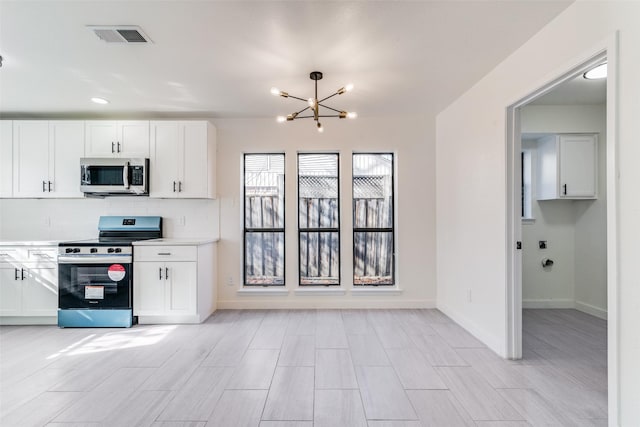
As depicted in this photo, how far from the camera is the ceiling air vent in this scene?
2104mm

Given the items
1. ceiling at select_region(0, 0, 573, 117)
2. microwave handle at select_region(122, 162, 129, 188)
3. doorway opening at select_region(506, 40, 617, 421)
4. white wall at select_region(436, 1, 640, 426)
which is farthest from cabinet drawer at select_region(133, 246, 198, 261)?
doorway opening at select_region(506, 40, 617, 421)

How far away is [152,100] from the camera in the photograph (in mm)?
3461

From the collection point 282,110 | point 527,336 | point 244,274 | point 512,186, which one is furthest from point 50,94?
point 527,336

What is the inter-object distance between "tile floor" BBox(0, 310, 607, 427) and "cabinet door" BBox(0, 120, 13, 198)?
5.48 ft

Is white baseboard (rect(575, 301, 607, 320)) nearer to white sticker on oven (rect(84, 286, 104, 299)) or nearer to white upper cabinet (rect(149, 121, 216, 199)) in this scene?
white upper cabinet (rect(149, 121, 216, 199))

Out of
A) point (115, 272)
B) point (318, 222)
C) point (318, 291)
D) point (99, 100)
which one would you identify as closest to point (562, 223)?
point (318, 222)

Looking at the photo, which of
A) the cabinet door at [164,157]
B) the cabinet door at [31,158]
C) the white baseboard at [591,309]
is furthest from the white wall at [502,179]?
the cabinet door at [31,158]

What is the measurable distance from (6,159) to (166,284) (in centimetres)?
257

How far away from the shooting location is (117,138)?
3785 millimetres

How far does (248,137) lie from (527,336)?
4006 millimetres

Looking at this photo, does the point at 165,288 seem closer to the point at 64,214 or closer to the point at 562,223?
the point at 64,214

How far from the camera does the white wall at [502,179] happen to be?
1565 millimetres
